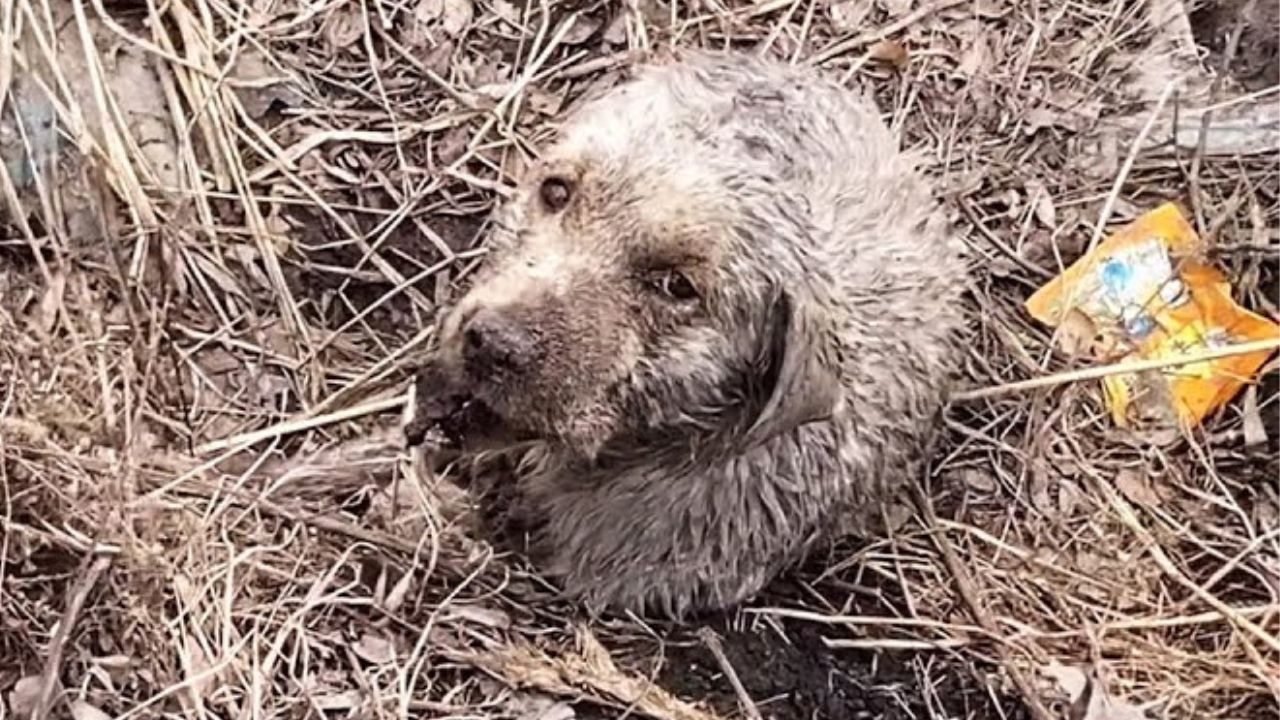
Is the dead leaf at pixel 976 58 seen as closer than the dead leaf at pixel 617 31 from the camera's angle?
No

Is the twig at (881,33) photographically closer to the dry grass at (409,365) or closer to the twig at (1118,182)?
the dry grass at (409,365)

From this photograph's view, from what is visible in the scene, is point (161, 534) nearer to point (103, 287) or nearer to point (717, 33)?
point (103, 287)

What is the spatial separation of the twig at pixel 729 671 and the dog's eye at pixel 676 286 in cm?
80

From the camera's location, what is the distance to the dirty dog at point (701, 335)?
11.9 ft

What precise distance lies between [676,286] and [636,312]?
3.3 inches

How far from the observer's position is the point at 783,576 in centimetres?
433

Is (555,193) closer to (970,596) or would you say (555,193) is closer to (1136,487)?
(970,596)

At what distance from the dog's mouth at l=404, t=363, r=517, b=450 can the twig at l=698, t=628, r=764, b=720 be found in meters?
0.63

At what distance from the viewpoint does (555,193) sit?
3.77 m

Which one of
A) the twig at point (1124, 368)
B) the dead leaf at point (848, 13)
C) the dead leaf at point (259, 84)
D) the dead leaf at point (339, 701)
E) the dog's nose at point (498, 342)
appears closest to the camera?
the dog's nose at point (498, 342)

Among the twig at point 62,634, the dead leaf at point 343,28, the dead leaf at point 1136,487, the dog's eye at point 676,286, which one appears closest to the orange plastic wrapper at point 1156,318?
the dead leaf at point 1136,487

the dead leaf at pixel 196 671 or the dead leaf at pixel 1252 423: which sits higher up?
the dead leaf at pixel 196 671

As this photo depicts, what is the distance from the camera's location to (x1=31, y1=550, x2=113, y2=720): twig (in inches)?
147

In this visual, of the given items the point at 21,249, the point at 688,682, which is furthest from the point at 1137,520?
the point at 21,249
